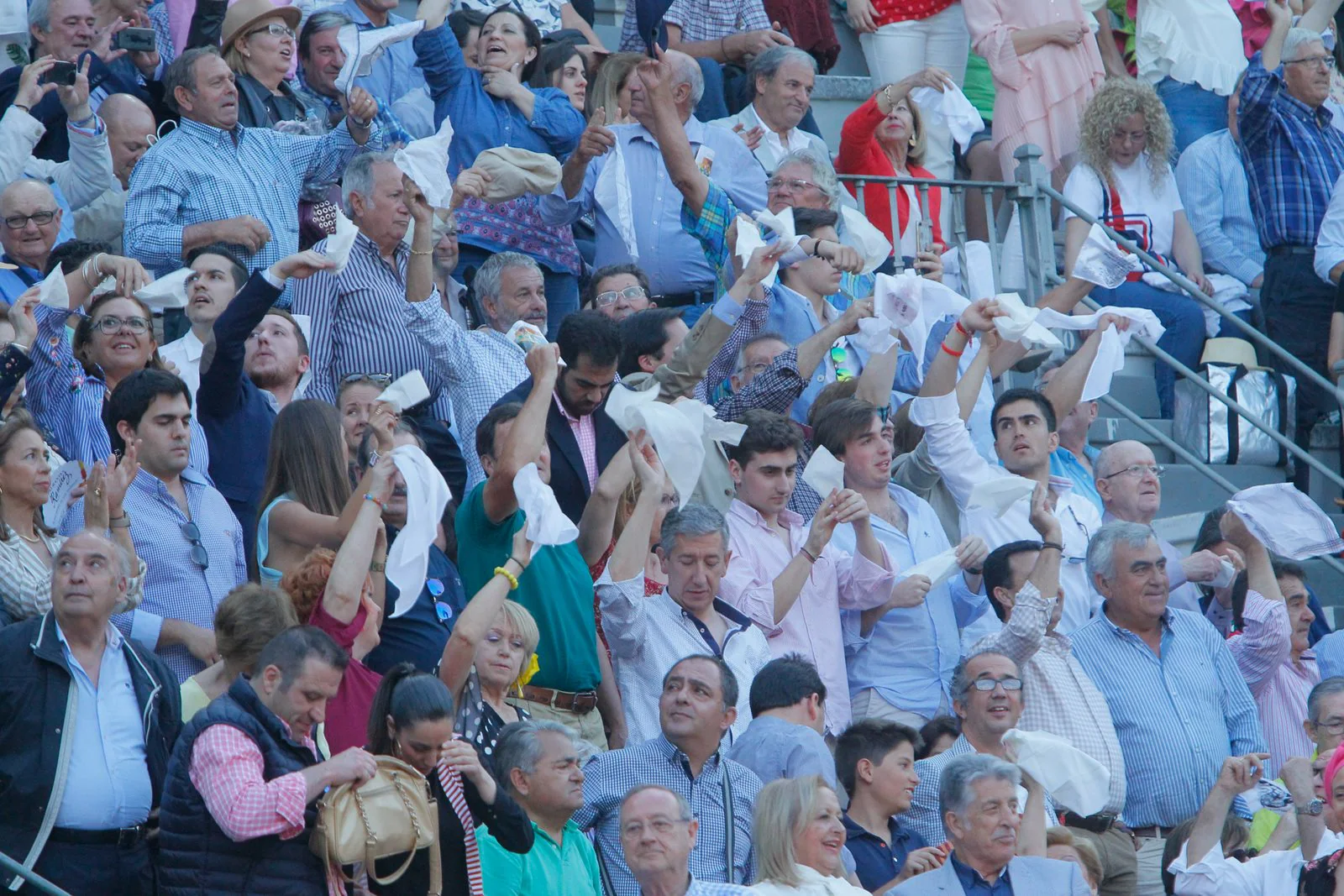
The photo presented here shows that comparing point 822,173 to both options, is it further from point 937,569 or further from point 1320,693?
point 1320,693

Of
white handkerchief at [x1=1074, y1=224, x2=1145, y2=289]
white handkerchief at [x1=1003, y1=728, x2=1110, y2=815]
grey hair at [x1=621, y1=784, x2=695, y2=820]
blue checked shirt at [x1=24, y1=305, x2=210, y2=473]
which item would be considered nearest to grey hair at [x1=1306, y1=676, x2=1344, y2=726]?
white handkerchief at [x1=1003, y1=728, x2=1110, y2=815]

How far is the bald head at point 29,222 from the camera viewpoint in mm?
8156

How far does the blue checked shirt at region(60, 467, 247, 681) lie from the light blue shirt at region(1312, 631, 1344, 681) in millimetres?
4520

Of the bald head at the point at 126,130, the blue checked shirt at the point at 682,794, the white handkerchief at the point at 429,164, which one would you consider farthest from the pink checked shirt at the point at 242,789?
the bald head at the point at 126,130

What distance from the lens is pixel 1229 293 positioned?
1148 centimetres

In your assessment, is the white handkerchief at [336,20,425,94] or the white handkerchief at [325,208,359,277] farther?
the white handkerchief at [336,20,425,94]

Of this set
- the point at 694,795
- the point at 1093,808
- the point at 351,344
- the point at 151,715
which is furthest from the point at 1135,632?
the point at 151,715

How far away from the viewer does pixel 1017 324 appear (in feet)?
28.3

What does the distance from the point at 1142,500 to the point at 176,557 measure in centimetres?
415

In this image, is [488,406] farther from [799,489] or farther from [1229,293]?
[1229,293]

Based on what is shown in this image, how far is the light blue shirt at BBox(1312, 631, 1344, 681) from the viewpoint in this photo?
358 inches

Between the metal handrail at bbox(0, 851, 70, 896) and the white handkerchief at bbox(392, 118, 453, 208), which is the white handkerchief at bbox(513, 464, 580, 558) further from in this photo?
the white handkerchief at bbox(392, 118, 453, 208)

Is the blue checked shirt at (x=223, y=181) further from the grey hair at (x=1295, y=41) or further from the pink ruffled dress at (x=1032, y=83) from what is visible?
the grey hair at (x=1295, y=41)

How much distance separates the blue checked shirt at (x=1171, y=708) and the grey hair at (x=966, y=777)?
130 cm
